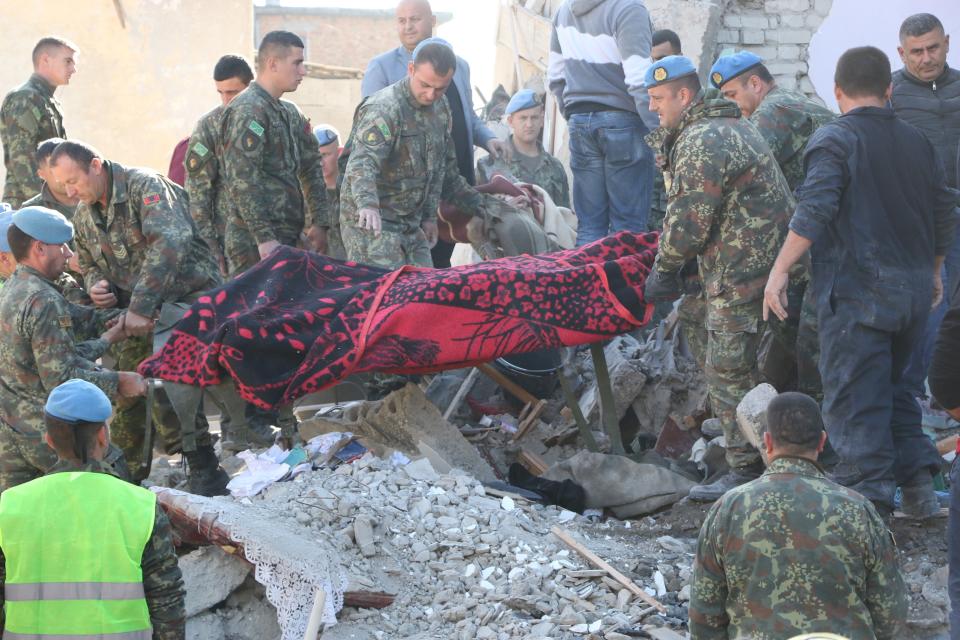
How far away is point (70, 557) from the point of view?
3.86m

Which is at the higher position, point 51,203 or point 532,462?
point 51,203

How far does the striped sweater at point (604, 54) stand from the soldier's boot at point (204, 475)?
3.56 meters

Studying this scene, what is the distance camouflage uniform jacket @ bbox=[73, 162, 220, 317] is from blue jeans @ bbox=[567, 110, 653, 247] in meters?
2.79

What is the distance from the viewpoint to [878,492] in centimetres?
544

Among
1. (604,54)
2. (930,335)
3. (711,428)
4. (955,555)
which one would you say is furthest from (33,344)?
(930,335)

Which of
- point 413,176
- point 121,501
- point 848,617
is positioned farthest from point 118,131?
point 848,617

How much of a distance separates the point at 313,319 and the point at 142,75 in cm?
1195

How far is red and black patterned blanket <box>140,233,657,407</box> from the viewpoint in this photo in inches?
249

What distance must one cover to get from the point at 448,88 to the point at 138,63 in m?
9.82

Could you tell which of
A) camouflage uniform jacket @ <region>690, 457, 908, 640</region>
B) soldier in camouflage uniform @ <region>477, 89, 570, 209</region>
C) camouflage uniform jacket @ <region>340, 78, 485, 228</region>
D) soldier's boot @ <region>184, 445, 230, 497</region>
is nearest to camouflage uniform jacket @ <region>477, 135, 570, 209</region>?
soldier in camouflage uniform @ <region>477, 89, 570, 209</region>

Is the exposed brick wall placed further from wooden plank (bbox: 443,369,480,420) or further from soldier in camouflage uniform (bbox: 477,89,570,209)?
wooden plank (bbox: 443,369,480,420)

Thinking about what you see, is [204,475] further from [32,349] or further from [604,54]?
[604,54]

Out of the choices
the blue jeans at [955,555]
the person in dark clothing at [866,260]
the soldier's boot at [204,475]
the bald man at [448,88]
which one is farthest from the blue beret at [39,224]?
the blue jeans at [955,555]

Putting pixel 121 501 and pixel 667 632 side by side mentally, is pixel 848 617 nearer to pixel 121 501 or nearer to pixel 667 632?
pixel 667 632
